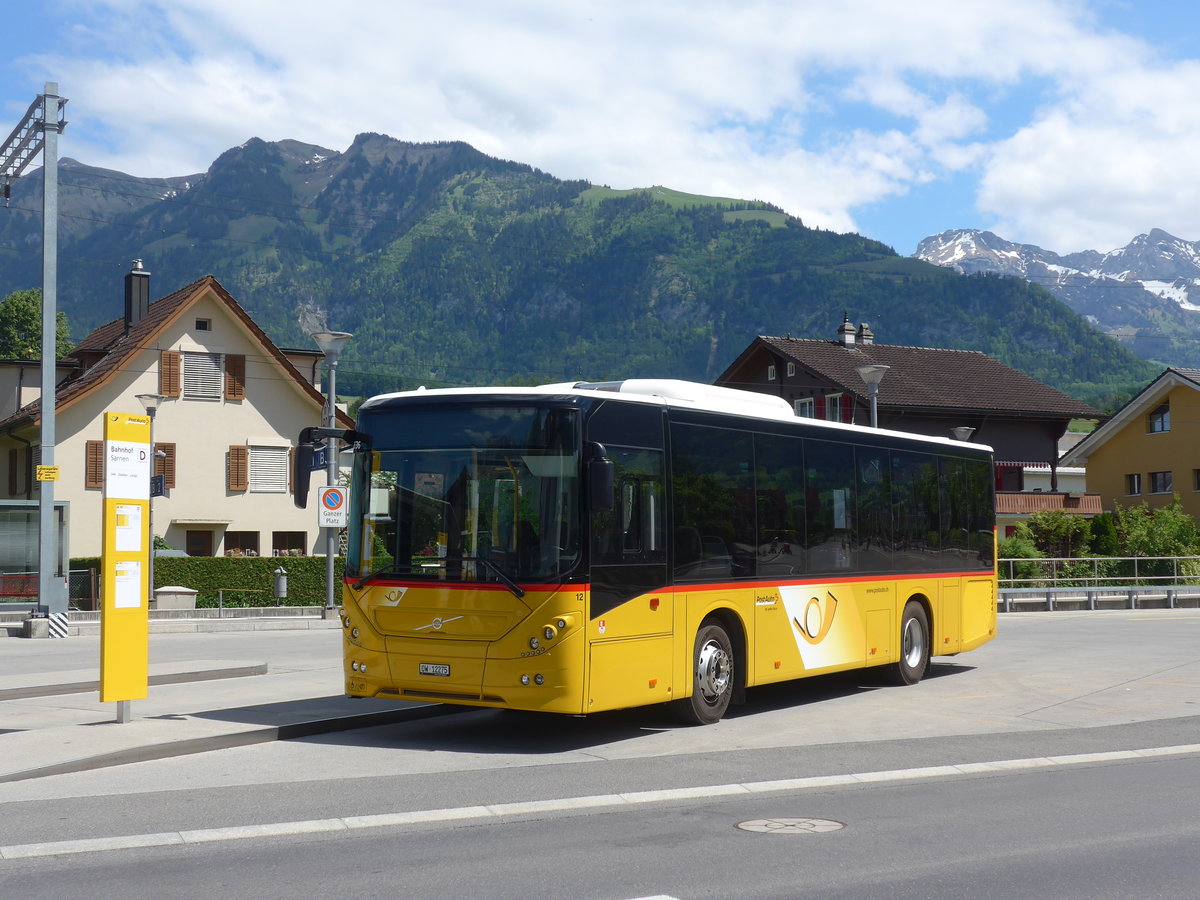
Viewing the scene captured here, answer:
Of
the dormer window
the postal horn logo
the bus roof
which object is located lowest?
the postal horn logo

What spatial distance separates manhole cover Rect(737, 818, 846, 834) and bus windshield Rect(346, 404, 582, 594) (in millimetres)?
3334

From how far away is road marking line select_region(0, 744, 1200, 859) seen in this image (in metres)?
7.77

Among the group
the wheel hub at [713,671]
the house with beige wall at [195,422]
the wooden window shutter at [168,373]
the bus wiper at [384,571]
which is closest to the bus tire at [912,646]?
the wheel hub at [713,671]

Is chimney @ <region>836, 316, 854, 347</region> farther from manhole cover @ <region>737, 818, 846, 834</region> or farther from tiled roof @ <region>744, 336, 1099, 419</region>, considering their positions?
manhole cover @ <region>737, 818, 846, 834</region>

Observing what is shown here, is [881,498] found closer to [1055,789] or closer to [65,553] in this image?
[1055,789]

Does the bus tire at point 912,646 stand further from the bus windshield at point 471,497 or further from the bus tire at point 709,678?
the bus windshield at point 471,497

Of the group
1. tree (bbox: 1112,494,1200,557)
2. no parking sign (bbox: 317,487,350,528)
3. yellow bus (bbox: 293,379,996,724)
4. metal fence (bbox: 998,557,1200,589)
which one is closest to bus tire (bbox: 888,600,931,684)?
yellow bus (bbox: 293,379,996,724)

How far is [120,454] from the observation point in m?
11.7

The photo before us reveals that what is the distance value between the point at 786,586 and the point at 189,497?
3969 centimetres

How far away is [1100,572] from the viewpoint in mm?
42594

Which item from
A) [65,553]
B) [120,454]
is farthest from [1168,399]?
[120,454]

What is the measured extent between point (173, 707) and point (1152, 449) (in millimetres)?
60897

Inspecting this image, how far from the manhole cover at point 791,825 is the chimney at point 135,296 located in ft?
158

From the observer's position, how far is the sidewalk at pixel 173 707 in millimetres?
10891
